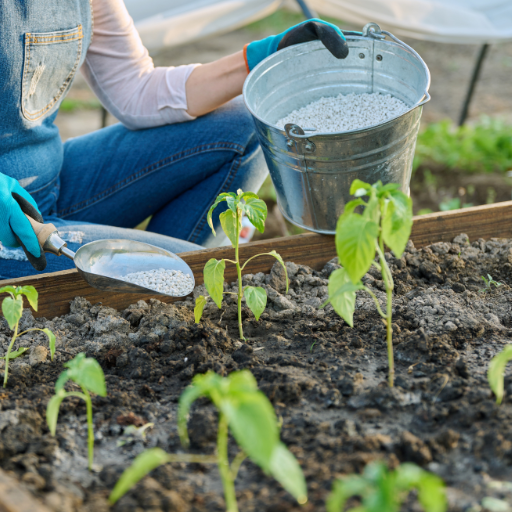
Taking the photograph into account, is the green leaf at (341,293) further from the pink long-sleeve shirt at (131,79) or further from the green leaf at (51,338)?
the pink long-sleeve shirt at (131,79)

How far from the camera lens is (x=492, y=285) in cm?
145

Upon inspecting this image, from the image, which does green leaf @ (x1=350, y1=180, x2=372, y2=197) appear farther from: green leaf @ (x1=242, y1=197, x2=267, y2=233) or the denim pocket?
the denim pocket

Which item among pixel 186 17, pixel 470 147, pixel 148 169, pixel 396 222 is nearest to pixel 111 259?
pixel 148 169

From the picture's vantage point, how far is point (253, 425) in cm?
63

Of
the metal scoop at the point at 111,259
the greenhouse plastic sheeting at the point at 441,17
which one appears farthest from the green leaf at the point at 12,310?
the greenhouse plastic sheeting at the point at 441,17

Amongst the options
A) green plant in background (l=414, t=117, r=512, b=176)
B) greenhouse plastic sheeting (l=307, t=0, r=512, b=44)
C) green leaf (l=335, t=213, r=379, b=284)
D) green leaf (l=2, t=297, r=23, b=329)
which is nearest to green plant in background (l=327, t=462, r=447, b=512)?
green leaf (l=335, t=213, r=379, b=284)

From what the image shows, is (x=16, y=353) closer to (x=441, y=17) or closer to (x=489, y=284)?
(x=489, y=284)

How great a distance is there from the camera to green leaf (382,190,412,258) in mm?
895

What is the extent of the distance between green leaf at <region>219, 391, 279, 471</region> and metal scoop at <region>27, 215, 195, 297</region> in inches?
30.5

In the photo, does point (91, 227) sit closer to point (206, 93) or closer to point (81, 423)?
point (206, 93)

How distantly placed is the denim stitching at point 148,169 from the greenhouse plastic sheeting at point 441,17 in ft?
4.91

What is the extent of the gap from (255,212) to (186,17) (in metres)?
1.93

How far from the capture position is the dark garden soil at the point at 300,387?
0.88 meters

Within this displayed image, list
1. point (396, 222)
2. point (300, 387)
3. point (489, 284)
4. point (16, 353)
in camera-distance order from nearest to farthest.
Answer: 1. point (396, 222)
2. point (300, 387)
3. point (16, 353)
4. point (489, 284)
